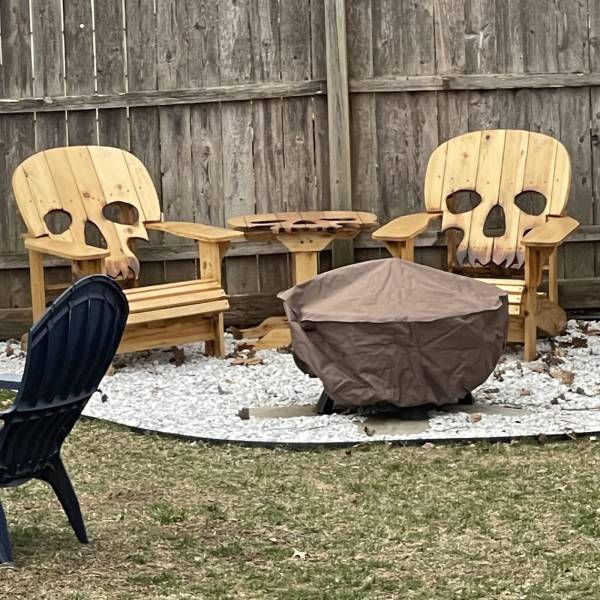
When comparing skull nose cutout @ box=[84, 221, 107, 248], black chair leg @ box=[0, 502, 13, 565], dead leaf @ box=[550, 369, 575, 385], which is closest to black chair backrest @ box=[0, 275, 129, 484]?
black chair leg @ box=[0, 502, 13, 565]

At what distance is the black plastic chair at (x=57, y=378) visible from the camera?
3.51 metres

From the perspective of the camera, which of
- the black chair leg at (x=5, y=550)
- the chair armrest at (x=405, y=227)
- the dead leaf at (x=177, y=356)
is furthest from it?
the dead leaf at (x=177, y=356)

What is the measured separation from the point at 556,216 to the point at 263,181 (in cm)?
168

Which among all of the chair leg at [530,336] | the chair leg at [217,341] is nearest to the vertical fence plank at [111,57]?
the chair leg at [217,341]

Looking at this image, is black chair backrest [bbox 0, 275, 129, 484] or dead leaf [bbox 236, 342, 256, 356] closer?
black chair backrest [bbox 0, 275, 129, 484]

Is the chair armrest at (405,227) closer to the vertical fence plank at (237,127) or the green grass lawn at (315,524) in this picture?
the vertical fence plank at (237,127)

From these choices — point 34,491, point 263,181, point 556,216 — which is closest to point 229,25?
point 263,181

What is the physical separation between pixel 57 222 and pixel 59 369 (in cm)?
416

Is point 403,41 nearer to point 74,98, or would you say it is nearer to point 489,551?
point 74,98

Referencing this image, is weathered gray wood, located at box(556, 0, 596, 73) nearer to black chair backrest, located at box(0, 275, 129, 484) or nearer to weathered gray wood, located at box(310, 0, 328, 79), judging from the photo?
weathered gray wood, located at box(310, 0, 328, 79)

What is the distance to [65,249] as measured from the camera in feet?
21.4

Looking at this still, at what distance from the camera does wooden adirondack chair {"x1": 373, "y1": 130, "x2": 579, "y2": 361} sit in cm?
701

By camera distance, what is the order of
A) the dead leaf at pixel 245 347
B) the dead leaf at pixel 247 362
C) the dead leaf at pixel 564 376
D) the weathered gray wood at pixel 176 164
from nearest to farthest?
the dead leaf at pixel 564 376
the dead leaf at pixel 247 362
the dead leaf at pixel 245 347
the weathered gray wood at pixel 176 164

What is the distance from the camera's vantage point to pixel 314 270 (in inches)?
274
